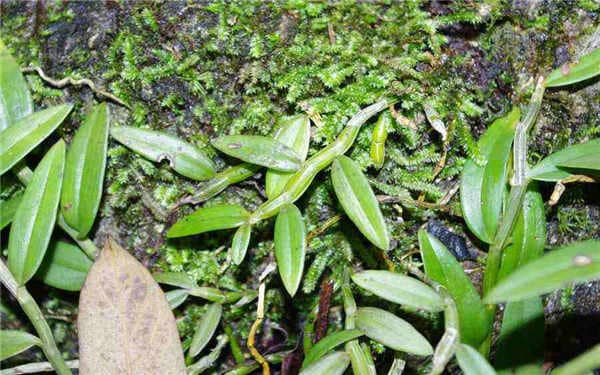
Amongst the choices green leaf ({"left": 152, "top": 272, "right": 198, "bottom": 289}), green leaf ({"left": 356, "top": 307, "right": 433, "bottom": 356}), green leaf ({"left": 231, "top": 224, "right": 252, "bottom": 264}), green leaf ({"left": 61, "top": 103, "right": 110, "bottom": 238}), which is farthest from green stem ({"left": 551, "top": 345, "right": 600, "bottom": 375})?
green leaf ({"left": 61, "top": 103, "right": 110, "bottom": 238})

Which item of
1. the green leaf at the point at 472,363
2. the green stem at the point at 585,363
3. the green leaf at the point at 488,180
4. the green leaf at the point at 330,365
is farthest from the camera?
the green leaf at the point at 488,180

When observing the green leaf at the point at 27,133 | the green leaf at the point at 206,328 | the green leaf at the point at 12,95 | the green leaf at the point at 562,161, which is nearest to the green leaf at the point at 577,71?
the green leaf at the point at 562,161

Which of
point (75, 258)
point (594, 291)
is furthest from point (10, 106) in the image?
point (594, 291)

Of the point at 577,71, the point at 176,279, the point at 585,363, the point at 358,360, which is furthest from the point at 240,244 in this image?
the point at 577,71

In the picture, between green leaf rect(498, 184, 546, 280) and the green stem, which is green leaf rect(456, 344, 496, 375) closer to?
the green stem

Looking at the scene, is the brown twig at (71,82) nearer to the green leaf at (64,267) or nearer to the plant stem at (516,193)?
the green leaf at (64,267)

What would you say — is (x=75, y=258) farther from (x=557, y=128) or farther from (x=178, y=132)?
(x=557, y=128)

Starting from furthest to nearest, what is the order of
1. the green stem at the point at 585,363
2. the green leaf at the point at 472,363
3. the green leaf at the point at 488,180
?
the green leaf at the point at 488,180 → the green leaf at the point at 472,363 → the green stem at the point at 585,363
